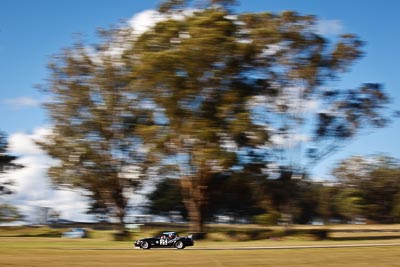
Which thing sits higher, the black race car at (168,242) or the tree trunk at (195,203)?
the tree trunk at (195,203)

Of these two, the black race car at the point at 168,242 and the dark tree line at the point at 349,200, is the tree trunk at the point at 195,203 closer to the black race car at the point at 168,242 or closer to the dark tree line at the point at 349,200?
the black race car at the point at 168,242

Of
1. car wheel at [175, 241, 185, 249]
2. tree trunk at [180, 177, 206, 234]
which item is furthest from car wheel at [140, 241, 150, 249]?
tree trunk at [180, 177, 206, 234]

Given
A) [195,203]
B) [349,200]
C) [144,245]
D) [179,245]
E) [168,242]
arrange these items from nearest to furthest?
[179,245] < [168,242] < [144,245] < [195,203] < [349,200]

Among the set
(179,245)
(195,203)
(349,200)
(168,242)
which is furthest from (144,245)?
(349,200)

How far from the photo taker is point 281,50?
181ft

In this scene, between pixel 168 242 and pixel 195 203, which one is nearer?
pixel 168 242

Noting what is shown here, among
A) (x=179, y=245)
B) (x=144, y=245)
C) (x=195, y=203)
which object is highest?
(x=195, y=203)

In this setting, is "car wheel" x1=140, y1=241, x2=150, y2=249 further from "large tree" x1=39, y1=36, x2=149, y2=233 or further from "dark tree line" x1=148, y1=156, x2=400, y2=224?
"dark tree line" x1=148, y1=156, x2=400, y2=224

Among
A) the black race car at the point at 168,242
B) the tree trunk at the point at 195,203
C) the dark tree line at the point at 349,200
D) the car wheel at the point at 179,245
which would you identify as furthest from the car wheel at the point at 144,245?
the dark tree line at the point at 349,200

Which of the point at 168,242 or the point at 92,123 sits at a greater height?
the point at 92,123

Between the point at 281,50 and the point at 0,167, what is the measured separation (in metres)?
43.9

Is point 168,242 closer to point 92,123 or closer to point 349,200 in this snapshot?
point 92,123

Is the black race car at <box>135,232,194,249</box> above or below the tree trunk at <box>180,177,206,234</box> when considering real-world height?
below

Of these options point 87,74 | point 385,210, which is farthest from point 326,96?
point 385,210
